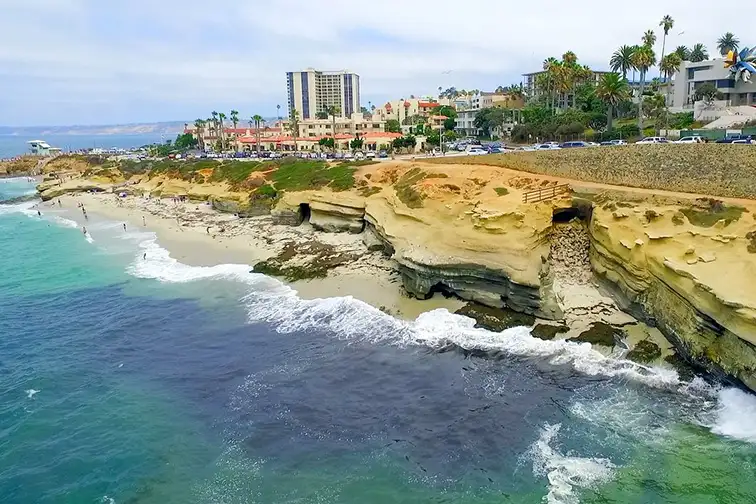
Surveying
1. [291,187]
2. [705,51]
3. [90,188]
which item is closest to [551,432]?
[291,187]

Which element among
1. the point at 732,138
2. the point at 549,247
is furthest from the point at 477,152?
the point at 549,247

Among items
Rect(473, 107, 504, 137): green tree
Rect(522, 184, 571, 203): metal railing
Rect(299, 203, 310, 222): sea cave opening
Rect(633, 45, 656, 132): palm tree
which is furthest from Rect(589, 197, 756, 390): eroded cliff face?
Rect(473, 107, 504, 137): green tree

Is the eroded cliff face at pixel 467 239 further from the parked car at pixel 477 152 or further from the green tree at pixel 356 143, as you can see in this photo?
the green tree at pixel 356 143

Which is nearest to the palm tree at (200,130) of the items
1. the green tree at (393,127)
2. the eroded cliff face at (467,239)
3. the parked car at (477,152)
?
the green tree at (393,127)

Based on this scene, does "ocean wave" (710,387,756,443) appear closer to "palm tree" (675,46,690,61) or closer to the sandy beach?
the sandy beach

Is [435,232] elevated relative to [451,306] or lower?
elevated

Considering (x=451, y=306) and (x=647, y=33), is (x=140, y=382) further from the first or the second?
(x=647, y=33)
